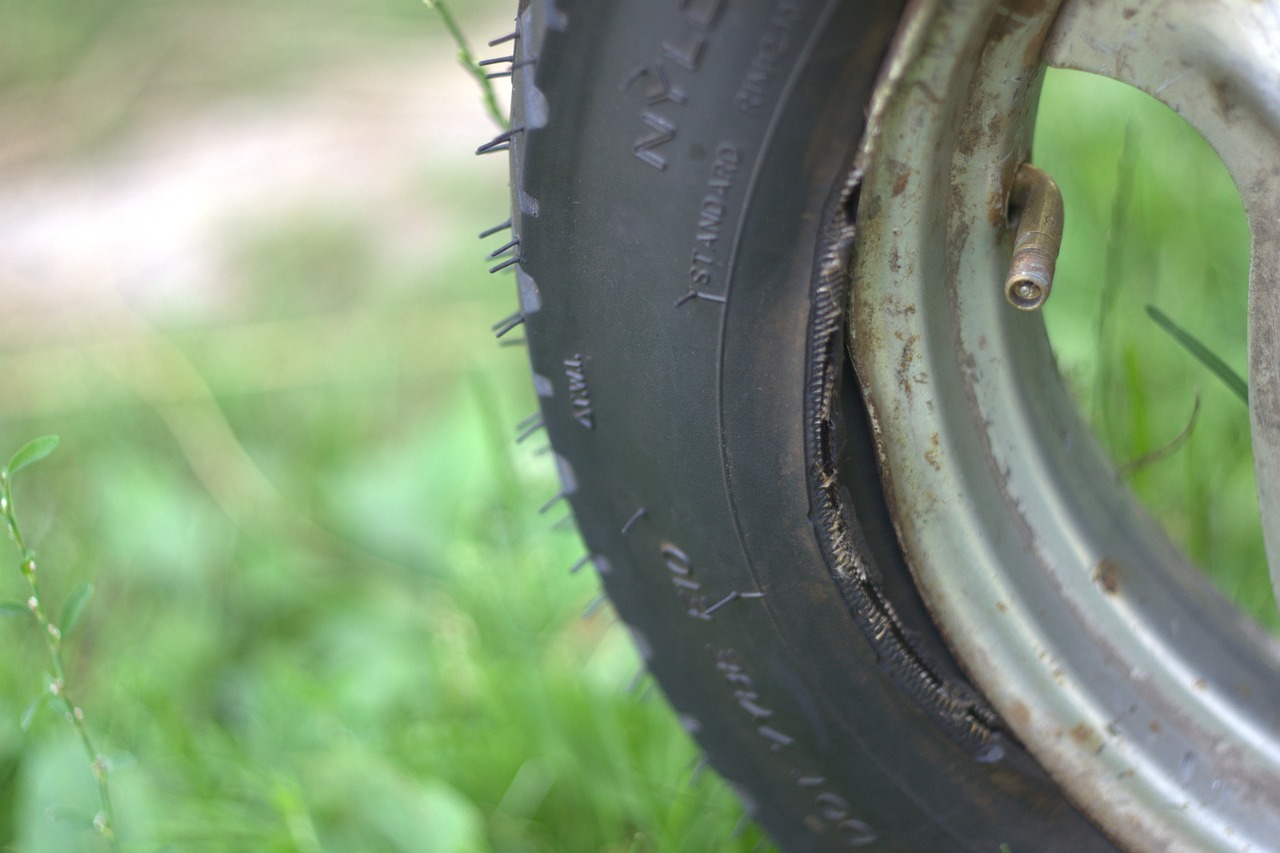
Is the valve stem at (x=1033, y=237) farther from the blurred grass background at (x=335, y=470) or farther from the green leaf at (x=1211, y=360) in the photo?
the blurred grass background at (x=335, y=470)

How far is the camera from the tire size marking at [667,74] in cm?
50

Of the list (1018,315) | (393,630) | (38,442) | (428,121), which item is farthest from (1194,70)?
(428,121)

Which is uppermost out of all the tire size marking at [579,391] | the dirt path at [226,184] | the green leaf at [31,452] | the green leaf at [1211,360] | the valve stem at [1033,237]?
the valve stem at [1033,237]

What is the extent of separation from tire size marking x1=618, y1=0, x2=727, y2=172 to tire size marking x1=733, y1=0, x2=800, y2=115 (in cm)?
2

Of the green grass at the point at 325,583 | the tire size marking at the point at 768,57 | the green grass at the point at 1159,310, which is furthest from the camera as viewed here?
the green grass at the point at 1159,310

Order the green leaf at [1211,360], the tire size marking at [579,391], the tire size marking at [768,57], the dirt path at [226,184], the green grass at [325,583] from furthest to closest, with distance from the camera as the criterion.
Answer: the dirt path at [226,184] → the green grass at [325,583] → the green leaf at [1211,360] → the tire size marking at [579,391] → the tire size marking at [768,57]

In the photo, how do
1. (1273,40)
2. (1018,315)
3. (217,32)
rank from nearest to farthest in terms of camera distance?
(1273,40), (1018,315), (217,32)

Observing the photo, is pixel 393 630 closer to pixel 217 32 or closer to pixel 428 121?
pixel 428 121

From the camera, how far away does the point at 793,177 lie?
1.72ft

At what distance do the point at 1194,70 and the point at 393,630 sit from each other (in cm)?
97

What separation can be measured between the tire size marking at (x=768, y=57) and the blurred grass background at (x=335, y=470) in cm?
52

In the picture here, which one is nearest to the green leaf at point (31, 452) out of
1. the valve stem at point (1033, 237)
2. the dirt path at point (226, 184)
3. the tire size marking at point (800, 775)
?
the tire size marking at point (800, 775)

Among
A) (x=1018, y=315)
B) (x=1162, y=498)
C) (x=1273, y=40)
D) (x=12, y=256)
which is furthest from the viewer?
(x=12, y=256)

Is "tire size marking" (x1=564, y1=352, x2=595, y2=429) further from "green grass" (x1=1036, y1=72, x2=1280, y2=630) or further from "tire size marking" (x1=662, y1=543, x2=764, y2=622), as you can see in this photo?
"green grass" (x1=1036, y1=72, x2=1280, y2=630)
